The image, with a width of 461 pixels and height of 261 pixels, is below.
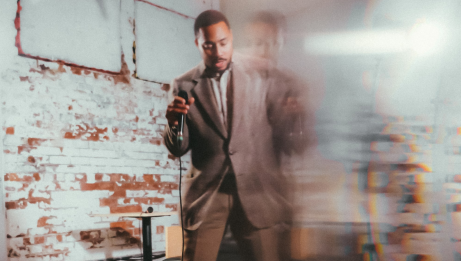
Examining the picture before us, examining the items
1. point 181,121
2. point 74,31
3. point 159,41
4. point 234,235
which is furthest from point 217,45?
point 74,31

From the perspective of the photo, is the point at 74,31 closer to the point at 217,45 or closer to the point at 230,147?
the point at 217,45

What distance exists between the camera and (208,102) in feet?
4.63

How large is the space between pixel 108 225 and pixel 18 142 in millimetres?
→ 911

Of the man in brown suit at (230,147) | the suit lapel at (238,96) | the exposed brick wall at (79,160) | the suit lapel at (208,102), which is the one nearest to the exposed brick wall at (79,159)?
the exposed brick wall at (79,160)

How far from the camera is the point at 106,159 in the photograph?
8.77ft

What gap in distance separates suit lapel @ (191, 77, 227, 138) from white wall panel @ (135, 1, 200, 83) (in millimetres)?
724

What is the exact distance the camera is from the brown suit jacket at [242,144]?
126 cm

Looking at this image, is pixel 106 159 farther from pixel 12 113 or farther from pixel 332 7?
pixel 332 7

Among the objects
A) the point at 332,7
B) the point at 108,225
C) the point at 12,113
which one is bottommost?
the point at 108,225

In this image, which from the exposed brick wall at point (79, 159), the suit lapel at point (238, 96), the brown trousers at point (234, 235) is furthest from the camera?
the exposed brick wall at point (79, 159)

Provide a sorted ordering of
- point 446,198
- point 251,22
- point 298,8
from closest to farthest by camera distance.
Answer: point 446,198
point 298,8
point 251,22

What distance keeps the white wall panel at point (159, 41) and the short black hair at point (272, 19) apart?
0.83m

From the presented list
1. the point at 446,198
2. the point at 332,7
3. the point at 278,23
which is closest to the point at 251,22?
the point at 278,23

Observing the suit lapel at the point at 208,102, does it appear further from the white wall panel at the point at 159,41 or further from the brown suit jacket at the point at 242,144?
the white wall panel at the point at 159,41
